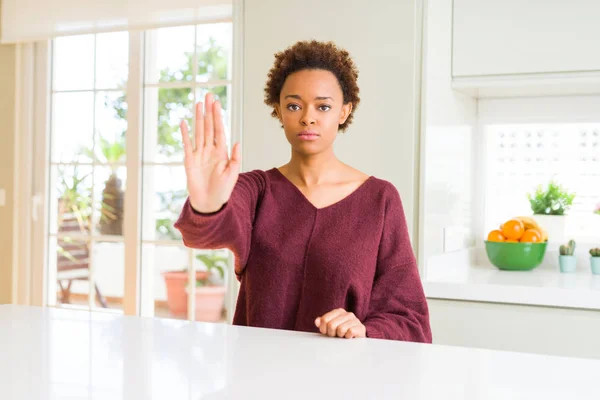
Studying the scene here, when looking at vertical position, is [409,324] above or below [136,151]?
Result: below

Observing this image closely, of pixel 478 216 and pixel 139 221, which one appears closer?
pixel 478 216

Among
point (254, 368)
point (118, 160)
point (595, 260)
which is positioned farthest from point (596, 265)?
point (118, 160)

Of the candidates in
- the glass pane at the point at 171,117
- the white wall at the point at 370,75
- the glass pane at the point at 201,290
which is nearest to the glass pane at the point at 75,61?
the glass pane at the point at 201,290

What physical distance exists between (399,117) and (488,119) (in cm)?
71

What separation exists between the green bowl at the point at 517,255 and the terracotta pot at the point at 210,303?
3.64 m

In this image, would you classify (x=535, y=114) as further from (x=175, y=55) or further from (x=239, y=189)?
(x=175, y=55)

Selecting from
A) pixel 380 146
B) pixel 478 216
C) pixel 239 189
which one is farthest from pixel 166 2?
pixel 239 189

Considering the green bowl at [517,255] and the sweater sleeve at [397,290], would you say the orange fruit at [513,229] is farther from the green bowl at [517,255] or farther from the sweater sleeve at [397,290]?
the sweater sleeve at [397,290]

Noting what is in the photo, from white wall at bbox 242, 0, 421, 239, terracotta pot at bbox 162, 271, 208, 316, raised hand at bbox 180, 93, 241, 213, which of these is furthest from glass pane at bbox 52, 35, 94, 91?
raised hand at bbox 180, 93, 241, 213

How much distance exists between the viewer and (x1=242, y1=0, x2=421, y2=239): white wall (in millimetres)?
2061

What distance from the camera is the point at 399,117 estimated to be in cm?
207

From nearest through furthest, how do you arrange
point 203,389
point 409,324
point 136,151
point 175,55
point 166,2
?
point 203,389 < point 409,324 < point 166,2 < point 136,151 < point 175,55

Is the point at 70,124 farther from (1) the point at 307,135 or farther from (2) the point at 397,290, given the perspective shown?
(2) the point at 397,290

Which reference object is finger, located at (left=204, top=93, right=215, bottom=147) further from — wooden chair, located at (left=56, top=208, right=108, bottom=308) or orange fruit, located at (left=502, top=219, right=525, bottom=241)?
wooden chair, located at (left=56, top=208, right=108, bottom=308)
